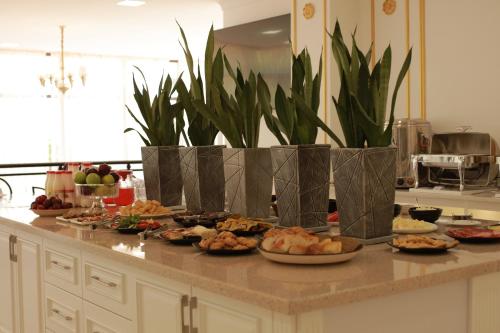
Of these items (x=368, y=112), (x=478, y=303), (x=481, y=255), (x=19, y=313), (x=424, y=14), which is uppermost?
(x=424, y=14)

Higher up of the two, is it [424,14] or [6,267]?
[424,14]

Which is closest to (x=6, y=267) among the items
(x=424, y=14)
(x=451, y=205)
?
(x=451, y=205)

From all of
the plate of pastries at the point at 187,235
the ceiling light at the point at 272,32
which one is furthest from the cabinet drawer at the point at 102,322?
the ceiling light at the point at 272,32

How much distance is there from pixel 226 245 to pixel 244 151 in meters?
0.65

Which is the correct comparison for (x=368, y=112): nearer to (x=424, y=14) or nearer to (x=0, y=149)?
(x=424, y=14)

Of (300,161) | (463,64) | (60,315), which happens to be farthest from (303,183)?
(463,64)

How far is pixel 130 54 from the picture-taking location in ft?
38.2

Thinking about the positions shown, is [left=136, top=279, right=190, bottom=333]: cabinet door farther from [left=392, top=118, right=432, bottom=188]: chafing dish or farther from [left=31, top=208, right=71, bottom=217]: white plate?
[left=392, top=118, right=432, bottom=188]: chafing dish

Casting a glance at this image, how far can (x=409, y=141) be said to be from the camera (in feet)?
15.4

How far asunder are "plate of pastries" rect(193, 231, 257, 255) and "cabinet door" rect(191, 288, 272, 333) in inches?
6.5

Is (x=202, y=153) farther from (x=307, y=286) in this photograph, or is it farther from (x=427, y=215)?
(x=307, y=286)

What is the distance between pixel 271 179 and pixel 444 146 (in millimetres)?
2539

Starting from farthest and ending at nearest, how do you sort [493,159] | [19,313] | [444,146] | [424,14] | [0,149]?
[0,149], [424,14], [444,146], [493,159], [19,313]

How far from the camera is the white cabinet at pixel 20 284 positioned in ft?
9.17
